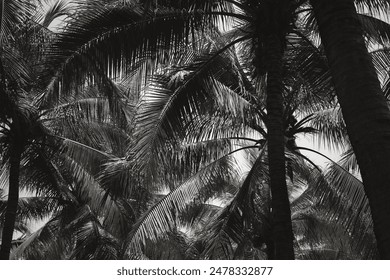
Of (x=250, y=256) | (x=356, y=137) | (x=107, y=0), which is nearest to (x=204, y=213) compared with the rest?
(x=250, y=256)

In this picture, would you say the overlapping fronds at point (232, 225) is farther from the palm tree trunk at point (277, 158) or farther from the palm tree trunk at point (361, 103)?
the palm tree trunk at point (361, 103)

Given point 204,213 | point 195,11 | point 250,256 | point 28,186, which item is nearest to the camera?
point 195,11

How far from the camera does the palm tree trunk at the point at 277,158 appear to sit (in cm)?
634

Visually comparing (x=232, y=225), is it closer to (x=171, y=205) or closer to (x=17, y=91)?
(x=171, y=205)

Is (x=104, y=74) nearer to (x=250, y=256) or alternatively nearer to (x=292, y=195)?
(x=250, y=256)

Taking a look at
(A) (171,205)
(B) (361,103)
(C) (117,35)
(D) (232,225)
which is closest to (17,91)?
(C) (117,35)

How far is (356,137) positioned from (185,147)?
8192 millimetres

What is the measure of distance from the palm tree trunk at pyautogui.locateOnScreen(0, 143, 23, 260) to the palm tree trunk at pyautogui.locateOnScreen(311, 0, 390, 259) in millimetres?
7808

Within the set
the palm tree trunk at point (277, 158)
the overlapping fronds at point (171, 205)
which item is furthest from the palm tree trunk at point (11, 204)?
the palm tree trunk at point (277, 158)

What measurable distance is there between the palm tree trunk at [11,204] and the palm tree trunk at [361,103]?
7.81 meters

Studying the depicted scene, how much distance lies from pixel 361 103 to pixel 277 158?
3705 mm

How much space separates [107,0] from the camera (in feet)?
26.3

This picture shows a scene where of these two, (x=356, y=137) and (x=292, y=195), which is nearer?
(x=356, y=137)

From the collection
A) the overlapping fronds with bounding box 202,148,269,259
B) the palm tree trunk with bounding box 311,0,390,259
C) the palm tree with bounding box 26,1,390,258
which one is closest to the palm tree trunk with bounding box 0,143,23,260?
the palm tree with bounding box 26,1,390,258
